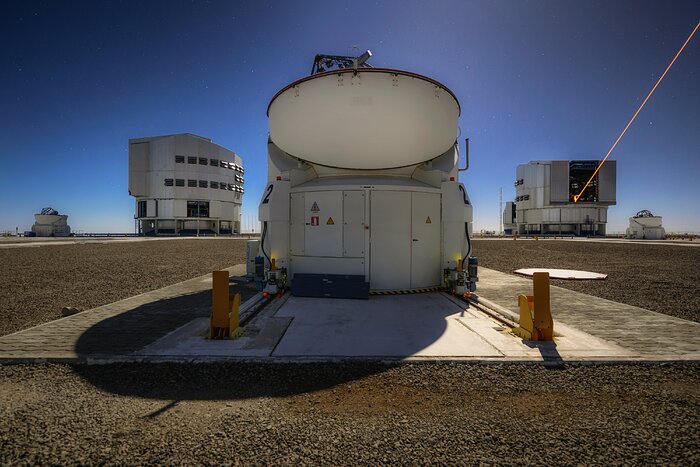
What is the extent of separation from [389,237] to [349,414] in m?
5.06

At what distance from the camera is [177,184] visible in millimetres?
46656

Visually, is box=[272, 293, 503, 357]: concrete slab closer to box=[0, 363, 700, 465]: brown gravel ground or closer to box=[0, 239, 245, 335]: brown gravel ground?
box=[0, 363, 700, 465]: brown gravel ground

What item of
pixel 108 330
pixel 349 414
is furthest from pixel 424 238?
pixel 108 330

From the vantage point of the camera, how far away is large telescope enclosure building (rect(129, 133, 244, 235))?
4622 centimetres

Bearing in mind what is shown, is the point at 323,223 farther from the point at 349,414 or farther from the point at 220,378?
the point at 349,414

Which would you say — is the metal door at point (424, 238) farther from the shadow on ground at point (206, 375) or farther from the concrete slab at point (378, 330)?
the shadow on ground at point (206, 375)

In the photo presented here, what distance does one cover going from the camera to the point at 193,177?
47844 millimetres

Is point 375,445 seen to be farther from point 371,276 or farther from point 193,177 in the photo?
point 193,177

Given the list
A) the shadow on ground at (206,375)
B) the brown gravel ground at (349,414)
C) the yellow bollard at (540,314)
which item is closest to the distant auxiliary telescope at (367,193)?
the yellow bollard at (540,314)

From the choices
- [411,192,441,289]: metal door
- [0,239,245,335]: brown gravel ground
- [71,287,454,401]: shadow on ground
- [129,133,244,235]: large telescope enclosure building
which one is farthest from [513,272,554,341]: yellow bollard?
[129,133,244,235]: large telescope enclosure building

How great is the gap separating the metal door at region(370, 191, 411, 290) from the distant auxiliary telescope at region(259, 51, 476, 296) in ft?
0.08

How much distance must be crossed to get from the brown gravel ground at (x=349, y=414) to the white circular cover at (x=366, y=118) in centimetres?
525

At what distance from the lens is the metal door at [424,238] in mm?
7473

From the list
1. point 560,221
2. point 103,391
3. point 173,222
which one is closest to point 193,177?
point 173,222
